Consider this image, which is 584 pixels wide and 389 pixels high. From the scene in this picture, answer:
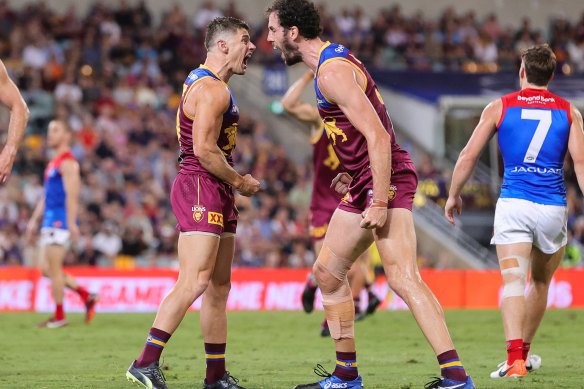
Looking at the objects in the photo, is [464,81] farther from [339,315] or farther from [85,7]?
[339,315]

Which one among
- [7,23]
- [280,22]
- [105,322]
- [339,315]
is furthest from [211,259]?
[7,23]

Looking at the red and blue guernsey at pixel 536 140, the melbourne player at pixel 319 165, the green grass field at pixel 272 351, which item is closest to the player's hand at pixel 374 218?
the green grass field at pixel 272 351

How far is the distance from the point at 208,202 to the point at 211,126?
573 millimetres

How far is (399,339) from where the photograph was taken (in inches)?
425

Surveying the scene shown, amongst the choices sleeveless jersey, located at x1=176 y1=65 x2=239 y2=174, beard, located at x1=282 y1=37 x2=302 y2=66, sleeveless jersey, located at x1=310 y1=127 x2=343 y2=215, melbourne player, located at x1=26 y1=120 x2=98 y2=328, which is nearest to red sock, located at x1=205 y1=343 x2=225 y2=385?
sleeveless jersey, located at x1=176 y1=65 x2=239 y2=174

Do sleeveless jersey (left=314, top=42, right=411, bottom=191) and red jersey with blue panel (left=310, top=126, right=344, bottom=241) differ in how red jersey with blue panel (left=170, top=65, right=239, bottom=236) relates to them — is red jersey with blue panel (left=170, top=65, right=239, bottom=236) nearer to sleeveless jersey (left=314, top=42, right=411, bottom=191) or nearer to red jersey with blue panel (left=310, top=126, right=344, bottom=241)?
sleeveless jersey (left=314, top=42, right=411, bottom=191)

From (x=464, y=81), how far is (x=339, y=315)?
18751 mm

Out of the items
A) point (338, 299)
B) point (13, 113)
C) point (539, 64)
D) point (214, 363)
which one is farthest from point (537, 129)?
point (13, 113)

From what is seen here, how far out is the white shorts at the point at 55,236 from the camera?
1223 centimetres

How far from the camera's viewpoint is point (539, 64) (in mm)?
7543

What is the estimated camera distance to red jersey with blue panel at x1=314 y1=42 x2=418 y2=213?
20.9 feet

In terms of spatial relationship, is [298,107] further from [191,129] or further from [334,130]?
[334,130]

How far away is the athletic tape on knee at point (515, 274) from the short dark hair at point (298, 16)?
101 inches

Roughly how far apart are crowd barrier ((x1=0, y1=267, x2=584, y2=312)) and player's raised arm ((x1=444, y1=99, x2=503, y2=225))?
8674 millimetres
